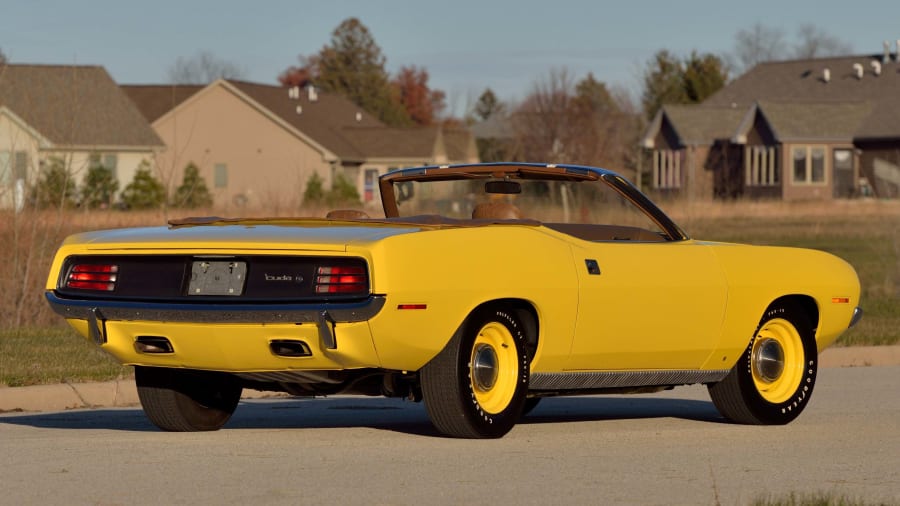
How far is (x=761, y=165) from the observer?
70312mm

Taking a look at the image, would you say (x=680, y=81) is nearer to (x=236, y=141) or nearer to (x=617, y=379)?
(x=236, y=141)

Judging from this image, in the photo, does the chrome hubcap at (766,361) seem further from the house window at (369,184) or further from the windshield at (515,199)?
the house window at (369,184)

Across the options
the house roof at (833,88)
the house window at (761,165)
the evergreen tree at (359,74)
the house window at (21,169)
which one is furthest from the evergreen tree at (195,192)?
the evergreen tree at (359,74)

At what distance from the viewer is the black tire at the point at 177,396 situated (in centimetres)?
921

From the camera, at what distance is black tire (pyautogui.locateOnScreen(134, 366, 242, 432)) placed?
921cm

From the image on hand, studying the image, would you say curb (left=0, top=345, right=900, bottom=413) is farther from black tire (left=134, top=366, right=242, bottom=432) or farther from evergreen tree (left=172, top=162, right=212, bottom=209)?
evergreen tree (left=172, top=162, right=212, bottom=209)

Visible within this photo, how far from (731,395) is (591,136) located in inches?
1949

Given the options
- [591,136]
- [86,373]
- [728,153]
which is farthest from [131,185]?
[86,373]

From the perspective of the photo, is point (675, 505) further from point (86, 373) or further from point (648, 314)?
point (86, 373)

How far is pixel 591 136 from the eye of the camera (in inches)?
2329

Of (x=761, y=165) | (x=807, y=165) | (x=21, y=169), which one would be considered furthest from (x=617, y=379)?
(x=761, y=165)

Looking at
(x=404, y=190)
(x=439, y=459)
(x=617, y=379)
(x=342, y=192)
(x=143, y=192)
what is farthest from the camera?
(x=342, y=192)

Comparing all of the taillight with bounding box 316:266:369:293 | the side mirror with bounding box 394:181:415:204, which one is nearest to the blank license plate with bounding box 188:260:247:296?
the taillight with bounding box 316:266:369:293

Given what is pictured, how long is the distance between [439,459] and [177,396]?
1.88 metres
